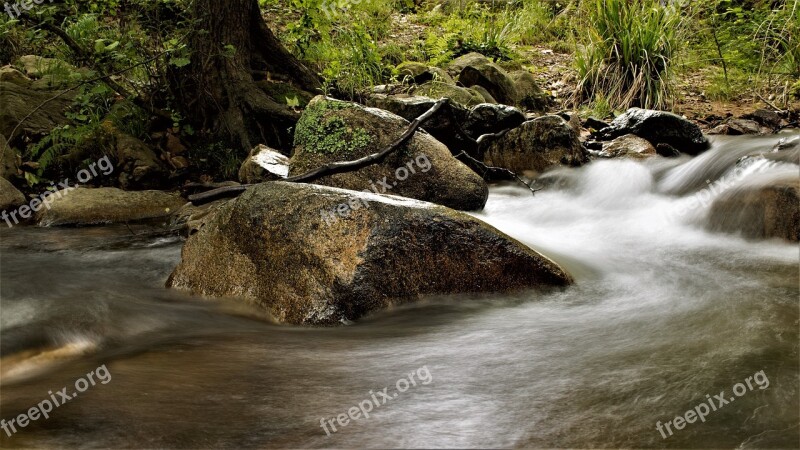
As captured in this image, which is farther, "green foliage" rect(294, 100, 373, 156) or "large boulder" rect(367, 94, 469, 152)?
"large boulder" rect(367, 94, 469, 152)

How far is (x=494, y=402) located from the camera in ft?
7.76

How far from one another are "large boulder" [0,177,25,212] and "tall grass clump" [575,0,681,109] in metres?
7.81

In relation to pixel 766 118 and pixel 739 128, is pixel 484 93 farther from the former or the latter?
pixel 766 118

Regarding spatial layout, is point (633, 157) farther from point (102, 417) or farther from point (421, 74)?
point (102, 417)

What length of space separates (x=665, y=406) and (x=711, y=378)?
0.35 metres

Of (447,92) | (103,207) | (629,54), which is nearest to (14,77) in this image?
(103,207)

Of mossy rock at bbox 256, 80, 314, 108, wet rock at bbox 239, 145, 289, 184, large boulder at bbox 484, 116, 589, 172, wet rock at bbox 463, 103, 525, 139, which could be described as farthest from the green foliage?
large boulder at bbox 484, 116, 589, 172

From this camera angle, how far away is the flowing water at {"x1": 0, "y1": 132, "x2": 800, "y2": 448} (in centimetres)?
208

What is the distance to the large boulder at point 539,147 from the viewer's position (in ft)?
23.7

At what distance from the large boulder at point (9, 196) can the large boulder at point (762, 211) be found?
21.5 ft

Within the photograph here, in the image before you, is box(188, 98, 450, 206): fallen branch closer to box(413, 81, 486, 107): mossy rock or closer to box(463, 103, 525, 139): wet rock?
box(463, 103, 525, 139): wet rock

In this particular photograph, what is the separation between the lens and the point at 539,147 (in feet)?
23.8

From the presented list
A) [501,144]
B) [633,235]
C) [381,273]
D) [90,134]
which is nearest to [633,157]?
Result: [501,144]

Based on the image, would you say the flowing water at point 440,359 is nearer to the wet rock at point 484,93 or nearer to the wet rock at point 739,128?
the wet rock at point 739,128
